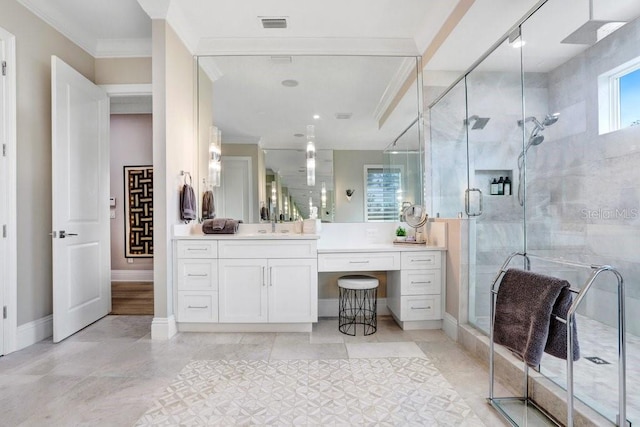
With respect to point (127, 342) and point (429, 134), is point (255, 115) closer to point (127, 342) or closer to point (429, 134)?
point (429, 134)

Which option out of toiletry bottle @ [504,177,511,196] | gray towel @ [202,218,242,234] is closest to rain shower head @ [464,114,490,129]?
toiletry bottle @ [504,177,511,196]

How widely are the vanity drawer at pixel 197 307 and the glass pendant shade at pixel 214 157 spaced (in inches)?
44.6

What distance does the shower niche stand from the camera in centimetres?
268

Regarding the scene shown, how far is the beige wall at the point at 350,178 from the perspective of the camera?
3.44 m

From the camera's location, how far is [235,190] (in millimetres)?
3420

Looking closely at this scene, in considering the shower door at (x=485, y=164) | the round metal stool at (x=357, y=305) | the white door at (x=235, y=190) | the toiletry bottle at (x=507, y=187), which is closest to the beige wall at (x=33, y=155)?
the white door at (x=235, y=190)

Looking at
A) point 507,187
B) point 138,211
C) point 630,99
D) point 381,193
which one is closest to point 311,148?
point 381,193

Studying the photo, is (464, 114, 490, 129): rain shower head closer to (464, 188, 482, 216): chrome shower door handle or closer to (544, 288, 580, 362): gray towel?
(464, 188, 482, 216): chrome shower door handle

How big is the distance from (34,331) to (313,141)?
298 centimetres

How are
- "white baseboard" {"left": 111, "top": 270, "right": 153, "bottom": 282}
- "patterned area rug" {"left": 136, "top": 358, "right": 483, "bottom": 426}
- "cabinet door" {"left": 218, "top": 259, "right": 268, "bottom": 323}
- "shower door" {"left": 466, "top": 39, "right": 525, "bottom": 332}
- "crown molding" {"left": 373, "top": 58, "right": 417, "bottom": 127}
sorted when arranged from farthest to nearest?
1. "white baseboard" {"left": 111, "top": 270, "right": 153, "bottom": 282}
2. "crown molding" {"left": 373, "top": 58, "right": 417, "bottom": 127}
3. "cabinet door" {"left": 218, "top": 259, "right": 268, "bottom": 323}
4. "shower door" {"left": 466, "top": 39, "right": 525, "bottom": 332}
5. "patterned area rug" {"left": 136, "top": 358, "right": 483, "bottom": 426}

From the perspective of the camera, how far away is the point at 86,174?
3125 millimetres

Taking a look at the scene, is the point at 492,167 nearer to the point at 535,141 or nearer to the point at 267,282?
the point at 535,141

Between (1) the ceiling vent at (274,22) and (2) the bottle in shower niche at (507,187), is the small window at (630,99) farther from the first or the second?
(1) the ceiling vent at (274,22)

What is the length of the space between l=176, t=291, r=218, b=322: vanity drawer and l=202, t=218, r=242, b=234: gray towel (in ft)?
1.88
